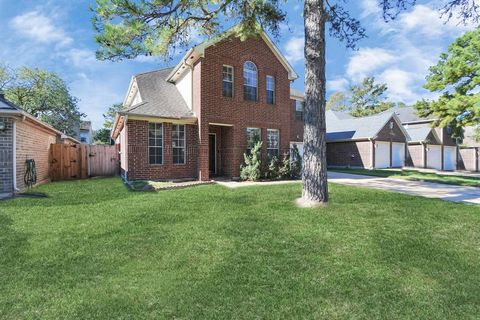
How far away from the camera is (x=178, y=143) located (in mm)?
12102

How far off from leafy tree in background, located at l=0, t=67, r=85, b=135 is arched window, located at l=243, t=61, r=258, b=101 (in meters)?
24.5

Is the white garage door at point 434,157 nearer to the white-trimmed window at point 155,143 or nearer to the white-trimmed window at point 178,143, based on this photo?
the white-trimmed window at point 178,143

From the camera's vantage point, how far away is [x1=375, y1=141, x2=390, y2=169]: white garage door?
73.6 ft

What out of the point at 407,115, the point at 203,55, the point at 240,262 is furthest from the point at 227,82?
the point at 407,115

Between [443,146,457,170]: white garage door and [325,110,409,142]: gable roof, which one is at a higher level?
[325,110,409,142]: gable roof

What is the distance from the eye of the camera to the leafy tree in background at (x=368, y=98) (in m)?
40.6

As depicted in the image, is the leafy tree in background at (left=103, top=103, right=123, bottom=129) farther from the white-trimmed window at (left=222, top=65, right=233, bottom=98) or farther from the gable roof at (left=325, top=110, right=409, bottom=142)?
the white-trimmed window at (left=222, top=65, right=233, bottom=98)

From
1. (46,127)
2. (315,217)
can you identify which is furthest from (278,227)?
(46,127)

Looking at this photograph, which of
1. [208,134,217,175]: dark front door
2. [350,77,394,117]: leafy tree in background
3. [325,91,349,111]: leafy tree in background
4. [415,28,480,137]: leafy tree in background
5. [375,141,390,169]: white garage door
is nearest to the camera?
[208,134,217,175]: dark front door

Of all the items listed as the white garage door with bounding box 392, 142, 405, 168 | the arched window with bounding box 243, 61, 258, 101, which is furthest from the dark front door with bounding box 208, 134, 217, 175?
the white garage door with bounding box 392, 142, 405, 168

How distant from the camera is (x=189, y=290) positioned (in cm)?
304

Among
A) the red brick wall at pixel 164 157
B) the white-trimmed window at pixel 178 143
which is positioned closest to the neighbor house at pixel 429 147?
the red brick wall at pixel 164 157

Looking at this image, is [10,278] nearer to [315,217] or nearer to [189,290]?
[189,290]

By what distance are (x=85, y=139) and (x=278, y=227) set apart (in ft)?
145
